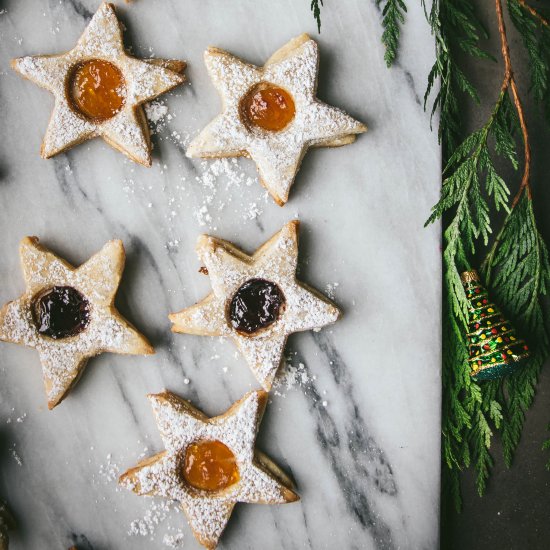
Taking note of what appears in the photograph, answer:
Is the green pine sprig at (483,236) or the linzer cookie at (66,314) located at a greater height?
the green pine sprig at (483,236)

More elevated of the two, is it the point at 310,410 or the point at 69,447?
the point at 310,410

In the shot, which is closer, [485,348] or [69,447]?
[485,348]

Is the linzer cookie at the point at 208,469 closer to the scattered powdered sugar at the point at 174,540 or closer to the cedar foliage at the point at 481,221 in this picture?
the scattered powdered sugar at the point at 174,540

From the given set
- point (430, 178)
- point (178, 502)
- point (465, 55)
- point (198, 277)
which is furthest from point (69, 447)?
point (465, 55)

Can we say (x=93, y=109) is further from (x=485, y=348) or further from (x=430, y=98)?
(x=485, y=348)

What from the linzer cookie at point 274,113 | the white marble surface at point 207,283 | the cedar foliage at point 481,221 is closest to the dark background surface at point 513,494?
the cedar foliage at point 481,221

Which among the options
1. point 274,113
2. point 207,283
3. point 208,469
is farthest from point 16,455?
point 274,113
